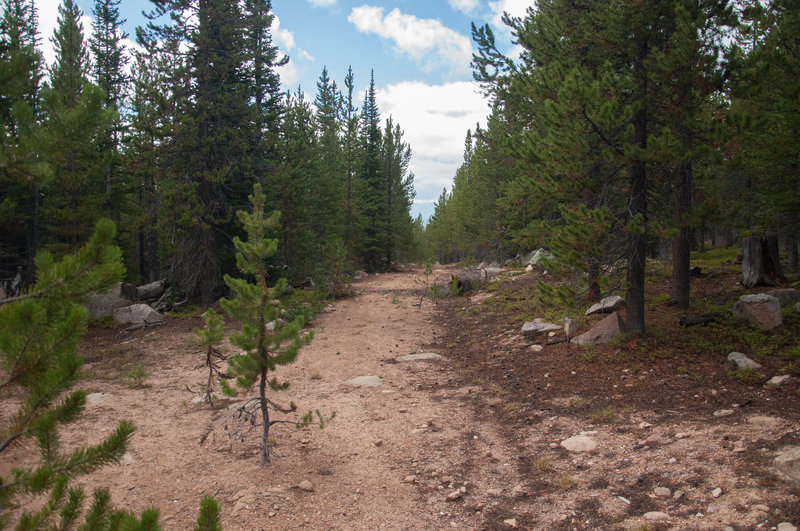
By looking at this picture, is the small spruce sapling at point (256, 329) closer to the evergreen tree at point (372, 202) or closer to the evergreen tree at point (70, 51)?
the evergreen tree at point (70, 51)

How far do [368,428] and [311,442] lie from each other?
2.94 feet

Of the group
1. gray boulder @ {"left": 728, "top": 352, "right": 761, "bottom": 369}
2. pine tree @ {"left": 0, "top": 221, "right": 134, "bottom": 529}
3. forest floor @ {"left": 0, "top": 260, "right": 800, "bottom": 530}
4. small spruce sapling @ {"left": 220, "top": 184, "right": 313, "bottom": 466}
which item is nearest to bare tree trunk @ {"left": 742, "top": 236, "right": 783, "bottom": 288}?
forest floor @ {"left": 0, "top": 260, "right": 800, "bottom": 530}

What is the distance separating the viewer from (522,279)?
2167 cm

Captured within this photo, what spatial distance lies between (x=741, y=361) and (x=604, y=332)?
274 centimetres

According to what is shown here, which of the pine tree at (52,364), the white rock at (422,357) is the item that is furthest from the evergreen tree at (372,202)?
the pine tree at (52,364)

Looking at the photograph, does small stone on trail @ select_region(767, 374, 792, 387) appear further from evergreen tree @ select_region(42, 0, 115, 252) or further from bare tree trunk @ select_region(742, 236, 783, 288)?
evergreen tree @ select_region(42, 0, 115, 252)

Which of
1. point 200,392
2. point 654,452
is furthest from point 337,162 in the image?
point 654,452

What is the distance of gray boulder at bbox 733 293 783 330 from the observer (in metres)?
8.25

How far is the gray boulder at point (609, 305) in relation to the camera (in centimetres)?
1132

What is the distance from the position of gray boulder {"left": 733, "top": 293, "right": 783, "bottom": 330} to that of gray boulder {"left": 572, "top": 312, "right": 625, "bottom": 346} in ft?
7.00

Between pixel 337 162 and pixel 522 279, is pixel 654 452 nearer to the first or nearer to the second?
Answer: pixel 522 279

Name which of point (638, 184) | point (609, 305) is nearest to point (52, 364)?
point (638, 184)

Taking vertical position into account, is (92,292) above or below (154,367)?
above

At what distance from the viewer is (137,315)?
1525cm
